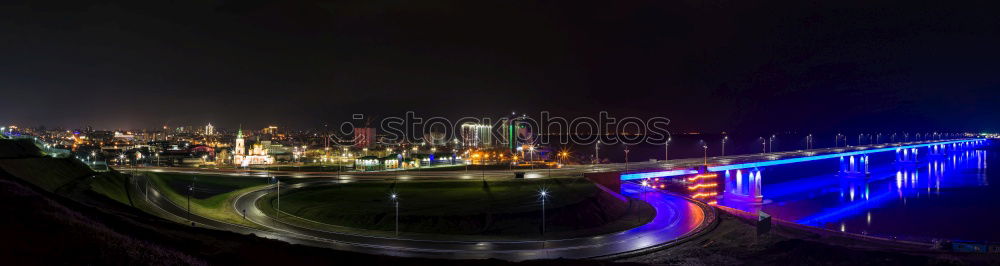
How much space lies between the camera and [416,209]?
41906 mm

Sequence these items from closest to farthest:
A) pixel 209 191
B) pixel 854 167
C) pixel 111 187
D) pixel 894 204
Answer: pixel 111 187, pixel 209 191, pixel 894 204, pixel 854 167

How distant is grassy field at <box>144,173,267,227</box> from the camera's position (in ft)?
132

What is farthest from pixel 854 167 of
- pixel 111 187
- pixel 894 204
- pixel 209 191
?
pixel 111 187

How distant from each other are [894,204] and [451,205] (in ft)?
212

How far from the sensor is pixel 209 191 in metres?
53.8

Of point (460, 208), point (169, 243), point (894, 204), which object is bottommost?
point (894, 204)

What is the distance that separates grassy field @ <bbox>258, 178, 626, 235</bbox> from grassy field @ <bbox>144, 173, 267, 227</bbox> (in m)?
3.56

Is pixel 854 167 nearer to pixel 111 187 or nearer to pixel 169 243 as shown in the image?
pixel 111 187

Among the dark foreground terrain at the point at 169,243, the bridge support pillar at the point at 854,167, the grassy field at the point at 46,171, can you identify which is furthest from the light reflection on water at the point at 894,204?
the grassy field at the point at 46,171

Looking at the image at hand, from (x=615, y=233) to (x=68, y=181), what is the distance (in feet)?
133

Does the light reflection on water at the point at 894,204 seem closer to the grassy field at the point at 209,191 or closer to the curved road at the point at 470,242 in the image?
the curved road at the point at 470,242

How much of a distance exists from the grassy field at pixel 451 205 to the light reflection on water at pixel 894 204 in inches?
1072

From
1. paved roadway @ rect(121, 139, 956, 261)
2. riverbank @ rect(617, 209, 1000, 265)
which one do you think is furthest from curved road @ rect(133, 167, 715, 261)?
riverbank @ rect(617, 209, 1000, 265)

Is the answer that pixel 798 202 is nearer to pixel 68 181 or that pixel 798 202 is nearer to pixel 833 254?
pixel 833 254
